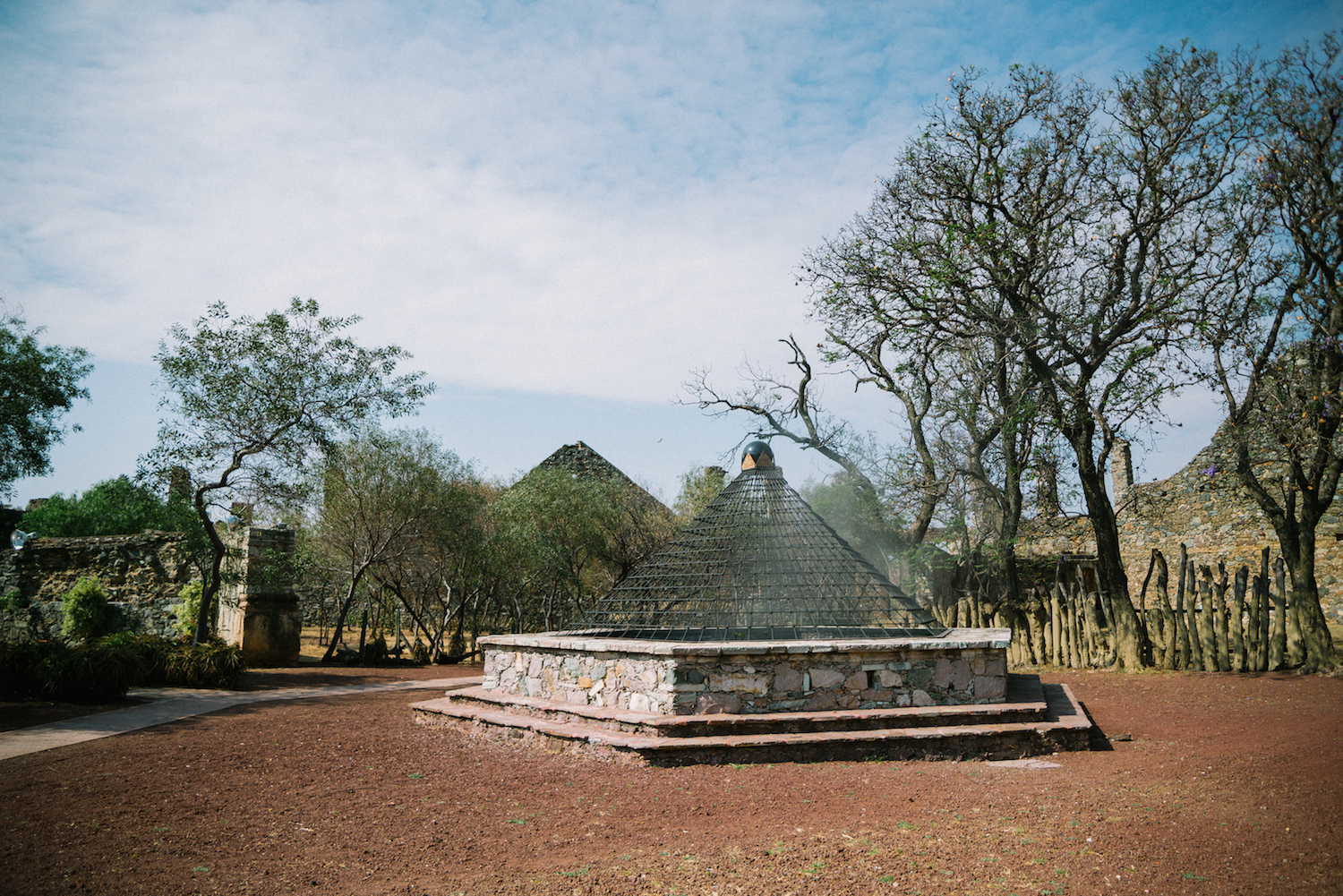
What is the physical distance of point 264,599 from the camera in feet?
45.5

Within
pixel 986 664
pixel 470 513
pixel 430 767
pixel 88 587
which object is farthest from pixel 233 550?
pixel 986 664

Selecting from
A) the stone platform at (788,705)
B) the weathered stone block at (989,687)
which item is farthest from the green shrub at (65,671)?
the weathered stone block at (989,687)

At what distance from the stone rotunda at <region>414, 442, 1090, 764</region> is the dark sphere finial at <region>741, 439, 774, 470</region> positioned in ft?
4.47

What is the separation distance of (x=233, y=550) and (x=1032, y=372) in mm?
14465

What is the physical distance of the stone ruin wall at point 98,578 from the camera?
14.1 metres

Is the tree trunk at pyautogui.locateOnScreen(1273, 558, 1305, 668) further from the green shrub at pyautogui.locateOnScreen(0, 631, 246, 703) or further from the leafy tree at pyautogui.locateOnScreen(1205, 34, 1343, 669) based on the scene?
the green shrub at pyautogui.locateOnScreen(0, 631, 246, 703)

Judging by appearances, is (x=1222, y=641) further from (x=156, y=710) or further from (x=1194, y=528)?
(x=156, y=710)

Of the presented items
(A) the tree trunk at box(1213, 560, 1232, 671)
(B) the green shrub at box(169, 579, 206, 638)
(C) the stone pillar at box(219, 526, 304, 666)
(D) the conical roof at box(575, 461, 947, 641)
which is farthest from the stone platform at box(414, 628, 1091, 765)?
(B) the green shrub at box(169, 579, 206, 638)

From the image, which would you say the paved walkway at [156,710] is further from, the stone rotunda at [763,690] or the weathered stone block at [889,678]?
the weathered stone block at [889,678]

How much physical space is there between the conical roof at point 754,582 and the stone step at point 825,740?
1396mm

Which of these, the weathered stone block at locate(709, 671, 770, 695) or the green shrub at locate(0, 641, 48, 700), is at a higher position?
the weathered stone block at locate(709, 671, 770, 695)

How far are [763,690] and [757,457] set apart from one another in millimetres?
3534

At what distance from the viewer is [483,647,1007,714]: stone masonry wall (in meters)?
6.17

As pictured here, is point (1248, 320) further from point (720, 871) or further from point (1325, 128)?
point (720, 871)
